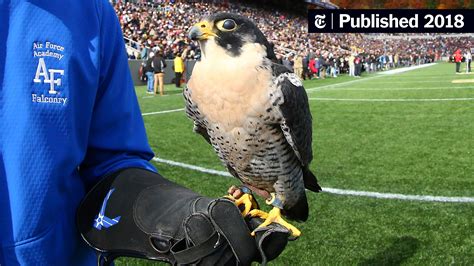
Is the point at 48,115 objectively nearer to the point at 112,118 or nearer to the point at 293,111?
the point at 112,118

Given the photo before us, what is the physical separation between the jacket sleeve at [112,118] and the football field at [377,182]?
163 centimetres

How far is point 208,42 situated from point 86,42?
40 cm

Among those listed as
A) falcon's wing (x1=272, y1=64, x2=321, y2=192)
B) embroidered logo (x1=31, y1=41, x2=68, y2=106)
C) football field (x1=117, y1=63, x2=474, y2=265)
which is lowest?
football field (x1=117, y1=63, x2=474, y2=265)

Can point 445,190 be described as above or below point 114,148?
below

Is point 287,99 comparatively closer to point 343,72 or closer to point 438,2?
point 343,72

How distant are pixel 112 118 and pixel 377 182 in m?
3.57

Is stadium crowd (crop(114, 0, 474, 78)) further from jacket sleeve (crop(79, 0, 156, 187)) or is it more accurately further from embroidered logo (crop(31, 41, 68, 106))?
embroidered logo (crop(31, 41, 68, 106))

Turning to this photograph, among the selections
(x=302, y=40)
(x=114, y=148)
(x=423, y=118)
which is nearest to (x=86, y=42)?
(x=114, y=148)

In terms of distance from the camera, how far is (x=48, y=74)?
1220 millimetres

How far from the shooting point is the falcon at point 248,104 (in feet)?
5.03

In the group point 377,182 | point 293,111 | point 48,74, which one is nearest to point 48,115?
point 48,74

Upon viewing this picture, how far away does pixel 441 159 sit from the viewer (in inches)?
215

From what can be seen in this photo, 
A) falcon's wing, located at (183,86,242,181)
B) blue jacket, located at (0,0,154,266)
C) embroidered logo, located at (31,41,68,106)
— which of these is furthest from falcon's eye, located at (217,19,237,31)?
embroidered logo, located at (31,41,68,106)

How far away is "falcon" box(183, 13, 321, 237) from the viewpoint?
153cm
